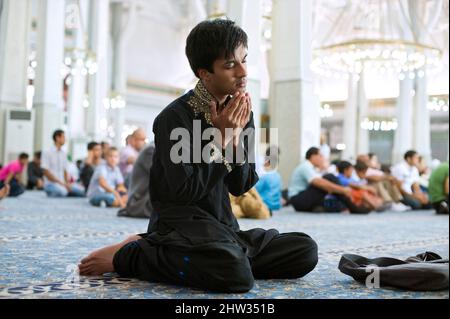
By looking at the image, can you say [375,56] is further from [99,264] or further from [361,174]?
[99,264]

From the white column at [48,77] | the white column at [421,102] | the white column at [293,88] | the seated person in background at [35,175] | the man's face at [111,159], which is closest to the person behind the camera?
the man's face at [111,159]

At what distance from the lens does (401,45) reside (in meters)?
8.52

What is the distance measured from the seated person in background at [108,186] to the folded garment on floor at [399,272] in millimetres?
3985

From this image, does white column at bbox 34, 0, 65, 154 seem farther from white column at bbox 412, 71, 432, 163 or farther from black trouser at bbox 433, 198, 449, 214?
white column at bbox 412, 71, 432, 163

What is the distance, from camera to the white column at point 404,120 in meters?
10.7

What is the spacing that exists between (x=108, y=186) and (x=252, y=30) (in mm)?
2463

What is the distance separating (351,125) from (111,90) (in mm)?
6364

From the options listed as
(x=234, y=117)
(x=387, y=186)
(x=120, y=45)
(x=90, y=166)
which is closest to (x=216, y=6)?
(x=90, y=166)

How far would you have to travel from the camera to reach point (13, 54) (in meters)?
5.41

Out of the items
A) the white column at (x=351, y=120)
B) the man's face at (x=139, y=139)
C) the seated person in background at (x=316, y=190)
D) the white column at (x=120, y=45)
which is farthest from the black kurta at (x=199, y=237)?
the white column at (x=120, y=45)

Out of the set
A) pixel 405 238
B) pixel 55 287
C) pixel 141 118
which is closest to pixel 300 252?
pixel 55 287

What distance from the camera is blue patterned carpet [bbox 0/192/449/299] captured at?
152cm

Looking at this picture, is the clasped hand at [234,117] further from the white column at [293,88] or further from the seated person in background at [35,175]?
the seated person in background at [35,175]
